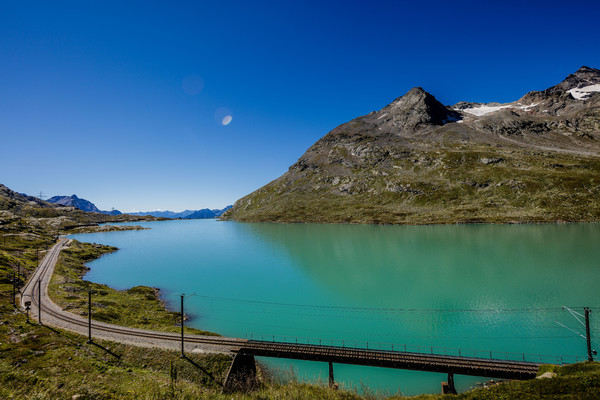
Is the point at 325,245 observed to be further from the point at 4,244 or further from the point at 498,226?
the point at 4,244

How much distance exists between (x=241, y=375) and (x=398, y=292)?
42.9 metres

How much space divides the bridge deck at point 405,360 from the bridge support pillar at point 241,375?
1.09 meters

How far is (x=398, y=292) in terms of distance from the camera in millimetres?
62031

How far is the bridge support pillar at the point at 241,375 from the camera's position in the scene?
31.0 metres

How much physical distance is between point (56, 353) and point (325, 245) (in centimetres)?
10823

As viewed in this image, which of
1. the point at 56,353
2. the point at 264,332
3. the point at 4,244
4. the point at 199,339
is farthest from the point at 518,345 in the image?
the point at 4,244

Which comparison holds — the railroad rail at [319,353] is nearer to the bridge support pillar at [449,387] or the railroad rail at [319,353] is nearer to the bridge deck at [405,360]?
the bridge deck at [405,360]

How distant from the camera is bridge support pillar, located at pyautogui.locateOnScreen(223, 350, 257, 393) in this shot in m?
31.0

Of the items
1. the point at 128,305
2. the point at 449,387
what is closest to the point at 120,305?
the point at 128,305

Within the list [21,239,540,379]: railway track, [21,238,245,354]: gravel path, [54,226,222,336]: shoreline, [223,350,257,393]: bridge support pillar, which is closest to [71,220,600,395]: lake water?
[21,239,540,379]: railway track

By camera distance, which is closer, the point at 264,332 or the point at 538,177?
the point at 264,332

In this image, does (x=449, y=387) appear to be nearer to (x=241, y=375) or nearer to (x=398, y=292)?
(x=241, y=375)

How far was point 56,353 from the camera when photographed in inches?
1314

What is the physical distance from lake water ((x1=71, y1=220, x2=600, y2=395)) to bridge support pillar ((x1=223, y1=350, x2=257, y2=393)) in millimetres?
4946
